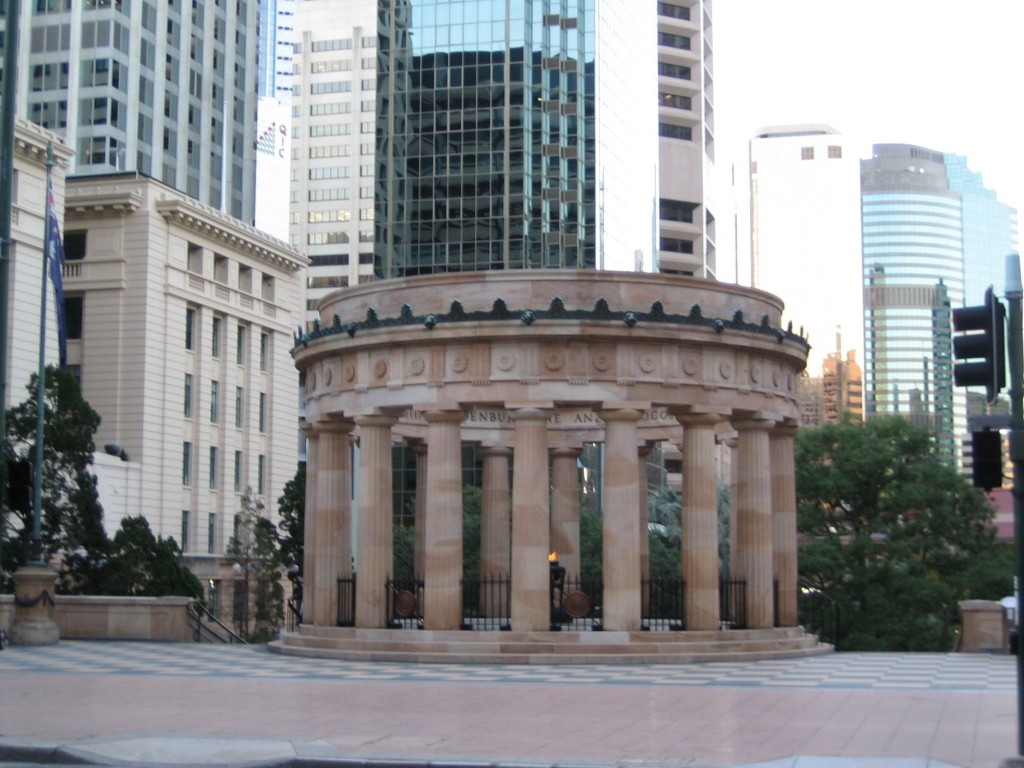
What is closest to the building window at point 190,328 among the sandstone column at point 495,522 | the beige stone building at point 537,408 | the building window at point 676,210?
the sandstone column at point 495,522

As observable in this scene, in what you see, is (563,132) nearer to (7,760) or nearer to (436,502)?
(436,502)

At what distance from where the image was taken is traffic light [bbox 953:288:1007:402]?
15406mm

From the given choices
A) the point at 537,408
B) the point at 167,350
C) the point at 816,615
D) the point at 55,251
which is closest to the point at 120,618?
the point at 55,251

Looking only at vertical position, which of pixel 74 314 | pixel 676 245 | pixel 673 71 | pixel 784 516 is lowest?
pixel 784 516

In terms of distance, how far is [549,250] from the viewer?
114m

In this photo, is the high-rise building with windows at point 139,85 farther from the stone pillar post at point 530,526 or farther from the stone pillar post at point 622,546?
the stone pillar post at point 622,546

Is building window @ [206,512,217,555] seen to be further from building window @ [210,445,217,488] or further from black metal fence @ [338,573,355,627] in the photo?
black metal fence @ [338,573,355,627]

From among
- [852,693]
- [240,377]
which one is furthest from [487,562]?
[240,377]

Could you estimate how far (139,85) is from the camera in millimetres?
107812

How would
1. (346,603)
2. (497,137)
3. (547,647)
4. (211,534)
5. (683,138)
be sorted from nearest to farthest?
1. (547,647)
2. (346,603)
3. (211,534)
4. (497,137)
5. (683,138)

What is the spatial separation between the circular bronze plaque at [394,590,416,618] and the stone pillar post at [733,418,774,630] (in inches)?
291

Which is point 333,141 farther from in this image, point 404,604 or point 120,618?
point 404,604

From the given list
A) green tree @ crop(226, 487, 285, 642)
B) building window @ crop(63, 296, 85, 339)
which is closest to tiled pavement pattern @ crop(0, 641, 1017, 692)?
green tree @ crop(226, 487, 285, 642)

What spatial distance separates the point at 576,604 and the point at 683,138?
119 m
